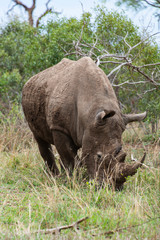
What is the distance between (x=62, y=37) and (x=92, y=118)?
5145 mm

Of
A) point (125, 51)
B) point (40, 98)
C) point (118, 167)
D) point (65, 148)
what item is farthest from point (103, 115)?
point (125, 51)

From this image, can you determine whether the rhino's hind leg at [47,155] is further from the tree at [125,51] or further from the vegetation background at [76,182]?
the tree at [125,51]

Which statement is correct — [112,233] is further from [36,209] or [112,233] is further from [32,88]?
[32,88]

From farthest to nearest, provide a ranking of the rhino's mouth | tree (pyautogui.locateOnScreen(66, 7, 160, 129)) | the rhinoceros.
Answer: tree (pyautogui.locateOnScreen(66, 7, 160, 129)) → the rhinoceros → the rhino's mouth

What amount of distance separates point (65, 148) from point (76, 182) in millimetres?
633

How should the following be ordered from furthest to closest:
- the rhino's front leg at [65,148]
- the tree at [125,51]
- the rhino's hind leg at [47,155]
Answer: the tree at [125,51]
the rhino's hind leg at [47,155]
the rhino's front leg at [65,148]

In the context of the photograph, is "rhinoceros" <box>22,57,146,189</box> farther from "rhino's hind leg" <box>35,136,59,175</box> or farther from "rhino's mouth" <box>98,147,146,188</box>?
"rhino's hind leg" <box>35,136,59,175</box>

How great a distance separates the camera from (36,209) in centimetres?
478

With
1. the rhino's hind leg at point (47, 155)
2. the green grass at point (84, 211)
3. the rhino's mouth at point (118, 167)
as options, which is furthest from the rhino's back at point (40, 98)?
the rhino's mouth at point (118, 167)

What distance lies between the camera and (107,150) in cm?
554

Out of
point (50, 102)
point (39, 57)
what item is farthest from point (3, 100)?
point (50, 102)

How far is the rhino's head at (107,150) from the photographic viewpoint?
17.5 feet

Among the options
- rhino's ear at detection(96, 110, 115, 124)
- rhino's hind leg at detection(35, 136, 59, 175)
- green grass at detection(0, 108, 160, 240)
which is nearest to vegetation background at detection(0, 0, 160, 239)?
green grass at detection(0, 108, 160, 240)

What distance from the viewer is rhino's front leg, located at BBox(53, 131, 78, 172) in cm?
620
